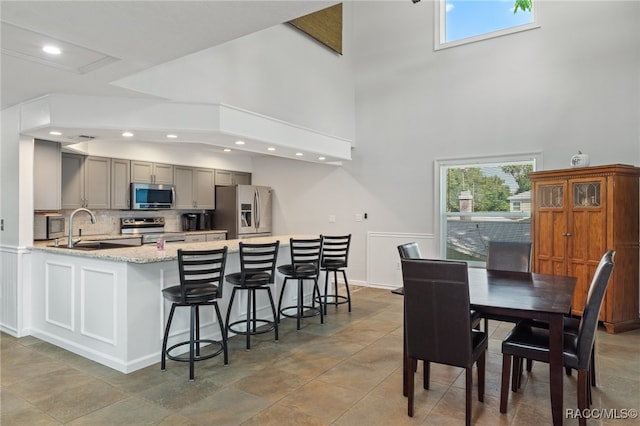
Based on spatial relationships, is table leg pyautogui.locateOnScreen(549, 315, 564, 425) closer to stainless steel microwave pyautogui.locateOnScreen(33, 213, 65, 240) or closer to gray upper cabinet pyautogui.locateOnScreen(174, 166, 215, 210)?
stainless steel microwave pyautogui.locateOnScreen(33, 213, 65, 240)

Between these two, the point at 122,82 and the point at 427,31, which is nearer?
the point at 122,82

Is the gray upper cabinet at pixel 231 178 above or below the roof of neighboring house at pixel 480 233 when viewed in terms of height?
above

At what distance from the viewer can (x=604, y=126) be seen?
465 cm

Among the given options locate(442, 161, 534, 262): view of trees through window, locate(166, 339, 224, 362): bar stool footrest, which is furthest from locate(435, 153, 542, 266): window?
locate(166, 339, 224, 362): bar stool footrest

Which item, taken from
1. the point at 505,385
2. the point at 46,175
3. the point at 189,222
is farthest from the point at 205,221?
the point at 505,385

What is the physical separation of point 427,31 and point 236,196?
4102mm

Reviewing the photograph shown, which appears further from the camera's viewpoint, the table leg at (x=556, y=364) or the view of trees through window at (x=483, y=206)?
the view of trees through window at (x=483, y=206)

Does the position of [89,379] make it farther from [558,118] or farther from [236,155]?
[558,118]

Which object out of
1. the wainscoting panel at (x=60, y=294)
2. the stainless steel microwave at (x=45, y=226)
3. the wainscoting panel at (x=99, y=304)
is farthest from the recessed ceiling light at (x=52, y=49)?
the stainless steel microwave at (x=45, y=226)

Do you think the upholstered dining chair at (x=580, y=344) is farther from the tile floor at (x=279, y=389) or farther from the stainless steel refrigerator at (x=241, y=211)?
the stainless steel refrigerator at (x=241, y=211)

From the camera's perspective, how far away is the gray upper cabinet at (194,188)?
653 cm

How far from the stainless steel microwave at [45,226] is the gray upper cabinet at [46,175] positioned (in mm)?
487

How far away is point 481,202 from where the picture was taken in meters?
5.59

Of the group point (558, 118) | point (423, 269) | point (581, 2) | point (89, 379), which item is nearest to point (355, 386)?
point (423, 269)
